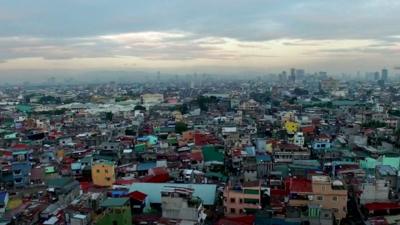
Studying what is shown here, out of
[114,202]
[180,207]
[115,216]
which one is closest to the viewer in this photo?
[115,216]

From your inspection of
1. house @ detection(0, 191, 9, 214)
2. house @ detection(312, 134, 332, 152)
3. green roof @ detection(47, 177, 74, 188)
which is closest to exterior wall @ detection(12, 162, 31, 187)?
green roof @ detection(47, 177, 74, 188)

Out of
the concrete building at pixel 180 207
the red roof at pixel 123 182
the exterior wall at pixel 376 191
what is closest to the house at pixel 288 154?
the exterior wall at pixel 376 191

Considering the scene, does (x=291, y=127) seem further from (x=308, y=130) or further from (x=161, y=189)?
(x=161, y=189)

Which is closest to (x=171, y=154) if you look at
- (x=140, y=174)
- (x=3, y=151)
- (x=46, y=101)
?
(x=140, y=174)

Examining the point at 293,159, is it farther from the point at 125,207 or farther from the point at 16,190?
the point at 16,190

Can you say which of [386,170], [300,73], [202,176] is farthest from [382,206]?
[300,73]

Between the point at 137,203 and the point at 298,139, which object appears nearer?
the point at 137,203
